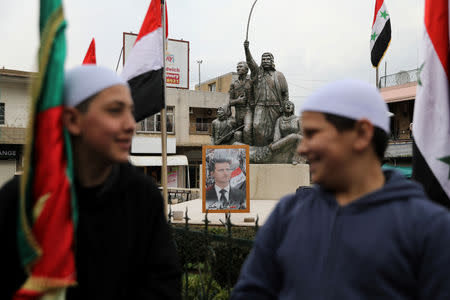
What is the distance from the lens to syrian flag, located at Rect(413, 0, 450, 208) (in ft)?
7.27

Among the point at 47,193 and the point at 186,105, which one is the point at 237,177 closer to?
the point at 47,193

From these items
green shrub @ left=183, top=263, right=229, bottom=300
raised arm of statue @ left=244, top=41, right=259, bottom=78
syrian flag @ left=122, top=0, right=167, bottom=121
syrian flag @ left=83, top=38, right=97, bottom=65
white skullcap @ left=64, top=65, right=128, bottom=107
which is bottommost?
green shrub @ left=183, top=263, right=229, bottom=300

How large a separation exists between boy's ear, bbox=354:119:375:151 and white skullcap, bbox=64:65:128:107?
89 cm

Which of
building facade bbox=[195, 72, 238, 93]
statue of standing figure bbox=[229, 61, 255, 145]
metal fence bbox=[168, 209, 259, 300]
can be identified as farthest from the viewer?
building facade bbox=[195, 72, 238, 93]

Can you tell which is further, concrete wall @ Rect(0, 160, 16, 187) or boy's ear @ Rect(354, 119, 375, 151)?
concrete wall @ Rect(0, 160, 16, 187)

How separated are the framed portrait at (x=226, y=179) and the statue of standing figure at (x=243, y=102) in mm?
2746

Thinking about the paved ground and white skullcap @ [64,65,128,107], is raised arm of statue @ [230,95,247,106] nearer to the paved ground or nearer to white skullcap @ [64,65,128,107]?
the paved ground

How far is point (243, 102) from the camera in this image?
11156mm

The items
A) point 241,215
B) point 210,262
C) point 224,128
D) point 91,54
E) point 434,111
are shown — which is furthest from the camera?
point 224,128

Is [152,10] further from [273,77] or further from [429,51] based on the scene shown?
[273,77]

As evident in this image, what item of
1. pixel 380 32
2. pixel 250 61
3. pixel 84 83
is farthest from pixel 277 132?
Result: pixel 84 83

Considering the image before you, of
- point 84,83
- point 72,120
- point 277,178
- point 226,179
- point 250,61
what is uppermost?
point 250,61

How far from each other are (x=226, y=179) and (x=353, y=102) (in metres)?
6.61

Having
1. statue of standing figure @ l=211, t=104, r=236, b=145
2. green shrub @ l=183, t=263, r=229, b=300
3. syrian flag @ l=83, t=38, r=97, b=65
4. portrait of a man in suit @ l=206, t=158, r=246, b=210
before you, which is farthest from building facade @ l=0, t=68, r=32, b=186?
green shrub @ l=183, t=263, r=229, b=300
